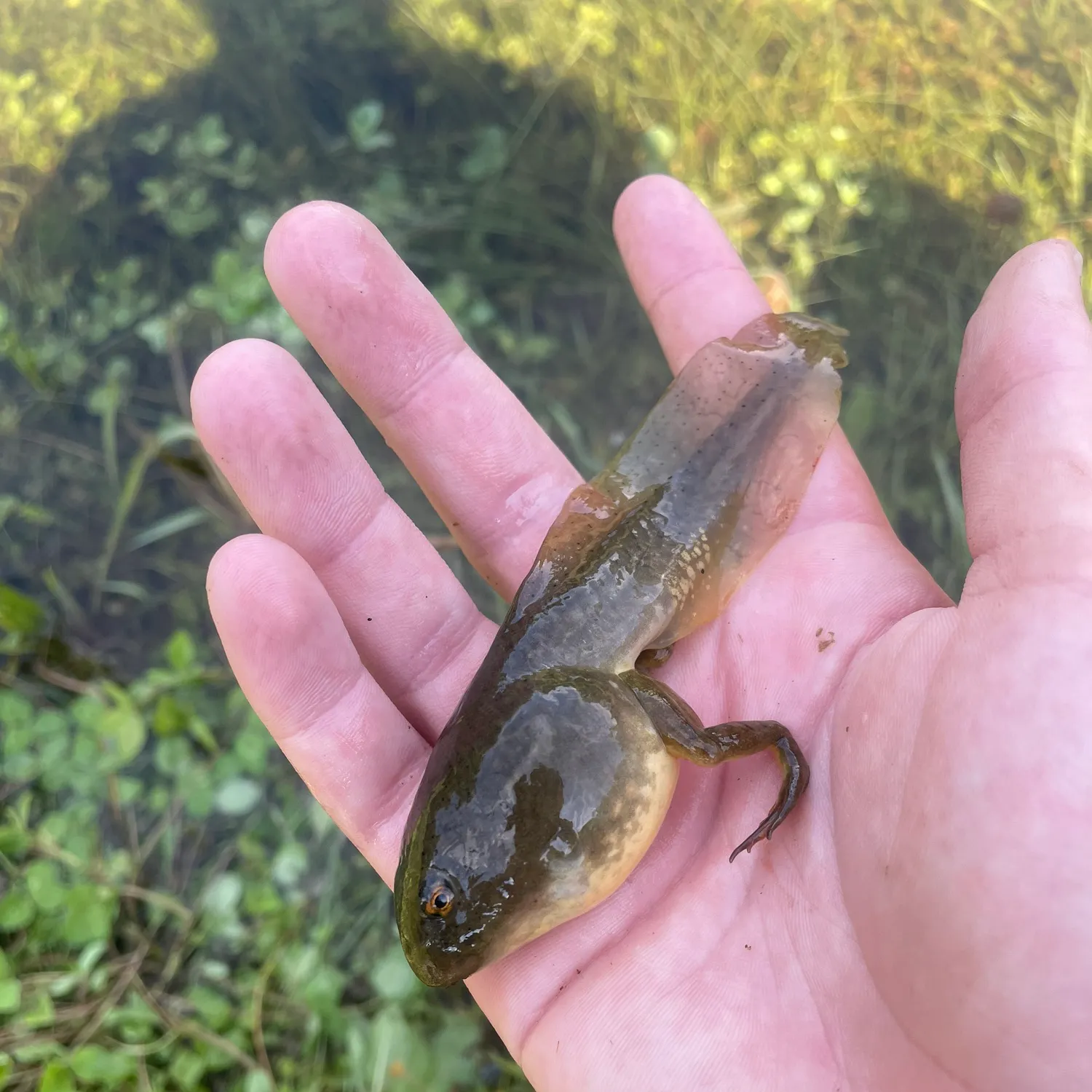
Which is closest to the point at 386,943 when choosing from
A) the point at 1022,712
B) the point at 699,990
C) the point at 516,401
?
the point at 699,990

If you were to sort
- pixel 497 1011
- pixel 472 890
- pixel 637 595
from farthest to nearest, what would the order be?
1. pixel 637 595
2. pixel 497 1011
3. pixel 472 890

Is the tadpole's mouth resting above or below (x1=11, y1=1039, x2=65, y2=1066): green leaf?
above

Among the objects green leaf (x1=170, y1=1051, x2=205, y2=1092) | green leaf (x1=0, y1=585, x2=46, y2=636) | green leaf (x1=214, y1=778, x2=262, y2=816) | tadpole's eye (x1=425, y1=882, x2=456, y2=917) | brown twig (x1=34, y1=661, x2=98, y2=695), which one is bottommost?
green leaf (x1=170, y1=1051, x2=205, y2=1092)

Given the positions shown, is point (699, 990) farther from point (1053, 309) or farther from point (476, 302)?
point (476, 302)

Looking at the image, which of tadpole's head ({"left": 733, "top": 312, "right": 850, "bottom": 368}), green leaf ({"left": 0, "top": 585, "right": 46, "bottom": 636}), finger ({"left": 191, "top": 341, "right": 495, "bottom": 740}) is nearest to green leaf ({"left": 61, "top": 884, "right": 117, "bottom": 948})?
green leaf ({"left": 0, "top": 585, "right": 46, "bottom": 636})

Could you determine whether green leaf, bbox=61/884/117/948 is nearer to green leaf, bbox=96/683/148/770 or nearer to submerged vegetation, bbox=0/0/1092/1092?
submerged vegetation, bbox=0/0/1092/1092

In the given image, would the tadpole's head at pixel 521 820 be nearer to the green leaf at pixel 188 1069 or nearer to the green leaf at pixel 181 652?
the green leaf at pixel 188 1069
